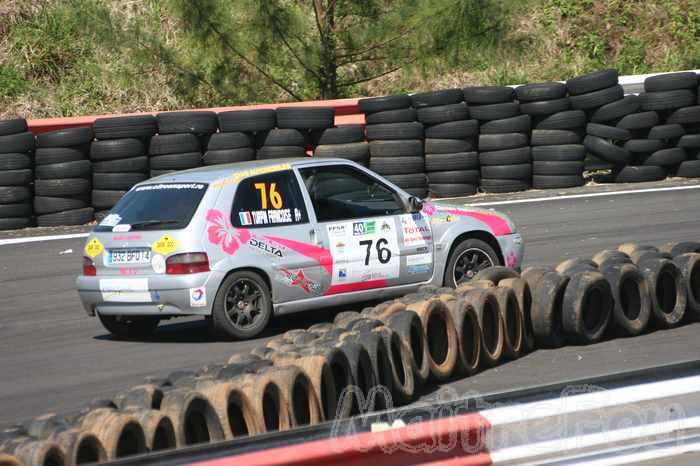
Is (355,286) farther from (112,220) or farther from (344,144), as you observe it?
(344,144)

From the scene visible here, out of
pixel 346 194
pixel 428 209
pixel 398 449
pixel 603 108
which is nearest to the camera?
pixel 398 449

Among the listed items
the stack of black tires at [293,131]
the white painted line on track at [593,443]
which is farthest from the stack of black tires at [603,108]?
the white painted line on track at [593,443]

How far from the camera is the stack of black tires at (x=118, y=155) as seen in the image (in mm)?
16906

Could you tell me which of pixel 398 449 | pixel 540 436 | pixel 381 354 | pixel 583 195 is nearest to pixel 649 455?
pixel 540 436

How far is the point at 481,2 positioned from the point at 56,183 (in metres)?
9.57

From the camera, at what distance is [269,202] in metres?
10.3

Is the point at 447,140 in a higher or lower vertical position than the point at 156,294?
higher

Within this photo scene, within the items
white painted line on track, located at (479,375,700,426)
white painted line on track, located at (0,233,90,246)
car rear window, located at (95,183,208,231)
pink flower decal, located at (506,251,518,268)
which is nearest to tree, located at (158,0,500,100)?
white painted line on track, located at (0,233,90,246)

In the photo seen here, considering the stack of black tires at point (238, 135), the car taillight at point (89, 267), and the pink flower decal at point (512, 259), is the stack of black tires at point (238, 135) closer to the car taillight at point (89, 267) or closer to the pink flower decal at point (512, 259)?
the pink flower decal at point (512, 259)

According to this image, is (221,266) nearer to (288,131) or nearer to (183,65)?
(288,131)

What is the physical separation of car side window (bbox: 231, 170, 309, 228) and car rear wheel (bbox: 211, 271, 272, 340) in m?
0.49

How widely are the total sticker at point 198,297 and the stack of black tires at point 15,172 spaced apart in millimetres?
7934

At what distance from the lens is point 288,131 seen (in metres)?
17.2

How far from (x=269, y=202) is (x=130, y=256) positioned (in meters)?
1.31
